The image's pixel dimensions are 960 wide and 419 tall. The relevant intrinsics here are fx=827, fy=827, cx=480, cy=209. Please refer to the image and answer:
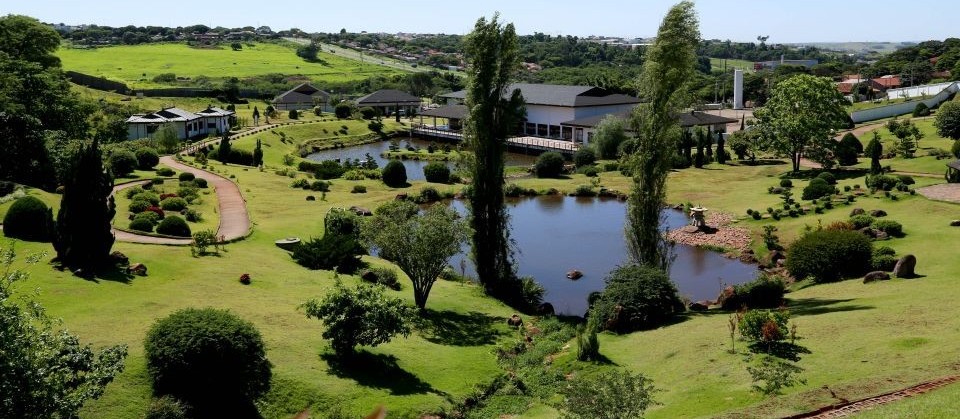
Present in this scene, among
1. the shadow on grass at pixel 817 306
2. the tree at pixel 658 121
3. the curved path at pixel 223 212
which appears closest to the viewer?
the shadow on grass at pixel 817 306

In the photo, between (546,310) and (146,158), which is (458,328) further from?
(146,158)

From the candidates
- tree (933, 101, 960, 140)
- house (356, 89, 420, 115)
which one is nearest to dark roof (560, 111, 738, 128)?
tree (933, 101, 960, 140)

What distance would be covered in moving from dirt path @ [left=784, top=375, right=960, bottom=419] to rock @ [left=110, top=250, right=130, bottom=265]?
24348mm

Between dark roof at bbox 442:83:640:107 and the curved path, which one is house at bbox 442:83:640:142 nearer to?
dark roof at bbox 442:83:640:107

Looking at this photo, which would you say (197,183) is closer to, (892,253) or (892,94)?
(892,253)

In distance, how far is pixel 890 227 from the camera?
40312 mm

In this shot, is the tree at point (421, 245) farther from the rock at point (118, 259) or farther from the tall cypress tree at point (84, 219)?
the tall cypress tree at point (84, 219)

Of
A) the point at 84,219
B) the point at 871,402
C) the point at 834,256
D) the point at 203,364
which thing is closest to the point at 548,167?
the point at 834,256

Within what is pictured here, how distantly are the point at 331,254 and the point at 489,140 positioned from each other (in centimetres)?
868

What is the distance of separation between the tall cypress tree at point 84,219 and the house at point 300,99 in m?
95.1

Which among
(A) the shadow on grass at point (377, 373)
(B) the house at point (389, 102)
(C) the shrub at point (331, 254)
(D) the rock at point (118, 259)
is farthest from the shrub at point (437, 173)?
(B) the house at point (389, 102)

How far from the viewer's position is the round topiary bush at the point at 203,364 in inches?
838

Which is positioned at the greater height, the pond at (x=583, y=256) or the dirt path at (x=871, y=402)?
the dirt path at (x=871, y=402)

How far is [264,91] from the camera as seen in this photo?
140000 mm
